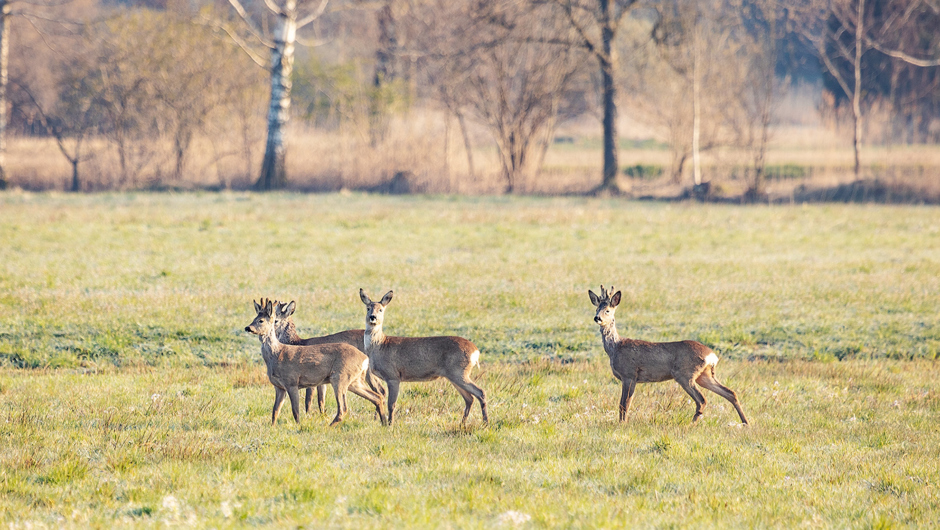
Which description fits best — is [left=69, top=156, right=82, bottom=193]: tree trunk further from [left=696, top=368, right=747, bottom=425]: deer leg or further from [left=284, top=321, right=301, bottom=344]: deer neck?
[left=696, top=368, right=747, bottom=425]: deer leg

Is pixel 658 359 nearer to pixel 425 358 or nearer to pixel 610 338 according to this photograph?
pixel 610 338

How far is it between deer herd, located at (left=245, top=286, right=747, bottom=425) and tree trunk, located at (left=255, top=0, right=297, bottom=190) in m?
23.5

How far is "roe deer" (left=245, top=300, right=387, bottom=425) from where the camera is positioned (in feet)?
27.4

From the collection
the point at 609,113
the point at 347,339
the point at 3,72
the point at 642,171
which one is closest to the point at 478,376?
the point at 347,339

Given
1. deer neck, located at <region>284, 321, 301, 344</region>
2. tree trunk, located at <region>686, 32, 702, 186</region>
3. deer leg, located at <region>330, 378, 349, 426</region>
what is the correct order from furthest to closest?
tree trunk, located at <region>686, 32, 702, 186</region>
deer neck, located at <region>284, 321, 301, 344</region>
deer leg, located at <region>330, 378, 349, 426</region>

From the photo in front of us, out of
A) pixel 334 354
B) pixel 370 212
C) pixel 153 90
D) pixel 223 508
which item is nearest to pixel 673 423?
pixel 334 354

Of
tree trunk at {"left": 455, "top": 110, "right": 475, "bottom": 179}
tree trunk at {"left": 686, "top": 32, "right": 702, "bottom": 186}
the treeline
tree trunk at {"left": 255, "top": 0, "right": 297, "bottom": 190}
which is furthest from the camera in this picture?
tree trunk at {"left": 455, "top": 110, "right": 475, "bottom": 179}

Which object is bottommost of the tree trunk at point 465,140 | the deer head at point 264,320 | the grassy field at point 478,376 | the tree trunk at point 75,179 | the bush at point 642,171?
the grassy field at point 478,376

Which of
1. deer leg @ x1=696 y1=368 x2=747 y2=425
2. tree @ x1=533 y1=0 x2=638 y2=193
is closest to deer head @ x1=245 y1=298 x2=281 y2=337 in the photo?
deer leg @ x1=696 y1=368 x2=747 y2=425

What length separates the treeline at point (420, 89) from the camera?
106 feet

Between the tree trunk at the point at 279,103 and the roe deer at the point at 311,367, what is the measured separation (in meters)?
23.8

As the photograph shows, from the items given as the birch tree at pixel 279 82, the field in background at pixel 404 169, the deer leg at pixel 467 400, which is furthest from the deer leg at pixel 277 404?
the field in background at pixel 404 169

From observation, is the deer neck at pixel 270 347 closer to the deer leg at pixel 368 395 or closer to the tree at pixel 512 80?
the deer leg at pixel 368 395

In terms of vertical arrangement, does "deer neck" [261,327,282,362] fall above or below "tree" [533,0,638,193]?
below
